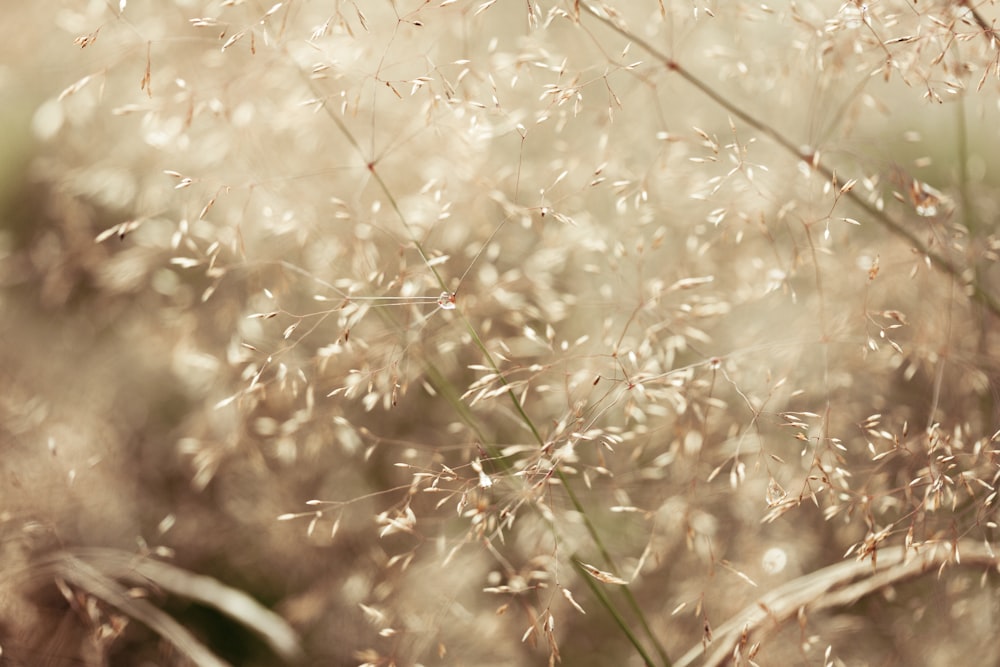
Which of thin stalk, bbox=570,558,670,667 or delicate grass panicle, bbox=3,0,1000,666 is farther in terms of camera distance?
delicate grass panicle, bbox=3,0,1000,666

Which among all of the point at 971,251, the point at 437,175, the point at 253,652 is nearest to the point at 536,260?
the point at 437,175

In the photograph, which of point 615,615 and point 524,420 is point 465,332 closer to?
point 524,420

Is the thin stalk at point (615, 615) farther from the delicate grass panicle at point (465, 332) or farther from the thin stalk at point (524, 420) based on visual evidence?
the delicate grass panicle at point (465, 332)

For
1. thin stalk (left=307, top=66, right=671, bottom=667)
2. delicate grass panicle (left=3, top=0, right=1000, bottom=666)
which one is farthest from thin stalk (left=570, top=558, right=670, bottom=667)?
delicate grass panicle (left=3, top=0, right=1000, bottom=666)

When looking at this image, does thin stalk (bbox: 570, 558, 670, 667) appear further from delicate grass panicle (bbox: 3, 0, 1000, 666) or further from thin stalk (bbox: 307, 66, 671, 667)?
delicate grass panicle (bbox: 3, 0, 1000, 666)

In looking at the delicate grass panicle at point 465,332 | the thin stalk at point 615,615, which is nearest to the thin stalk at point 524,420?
A: the thin stalk at point 615,615

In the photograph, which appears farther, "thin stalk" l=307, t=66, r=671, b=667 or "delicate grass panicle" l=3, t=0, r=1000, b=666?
"delicate grass panicle" l=3, t=0, r=1000, b=666

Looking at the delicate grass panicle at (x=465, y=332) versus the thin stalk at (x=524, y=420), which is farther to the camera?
the delicate grass panicle at (x=465, y=332)

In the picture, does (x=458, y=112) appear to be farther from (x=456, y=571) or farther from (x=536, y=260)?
A: (x=456, y=571)
